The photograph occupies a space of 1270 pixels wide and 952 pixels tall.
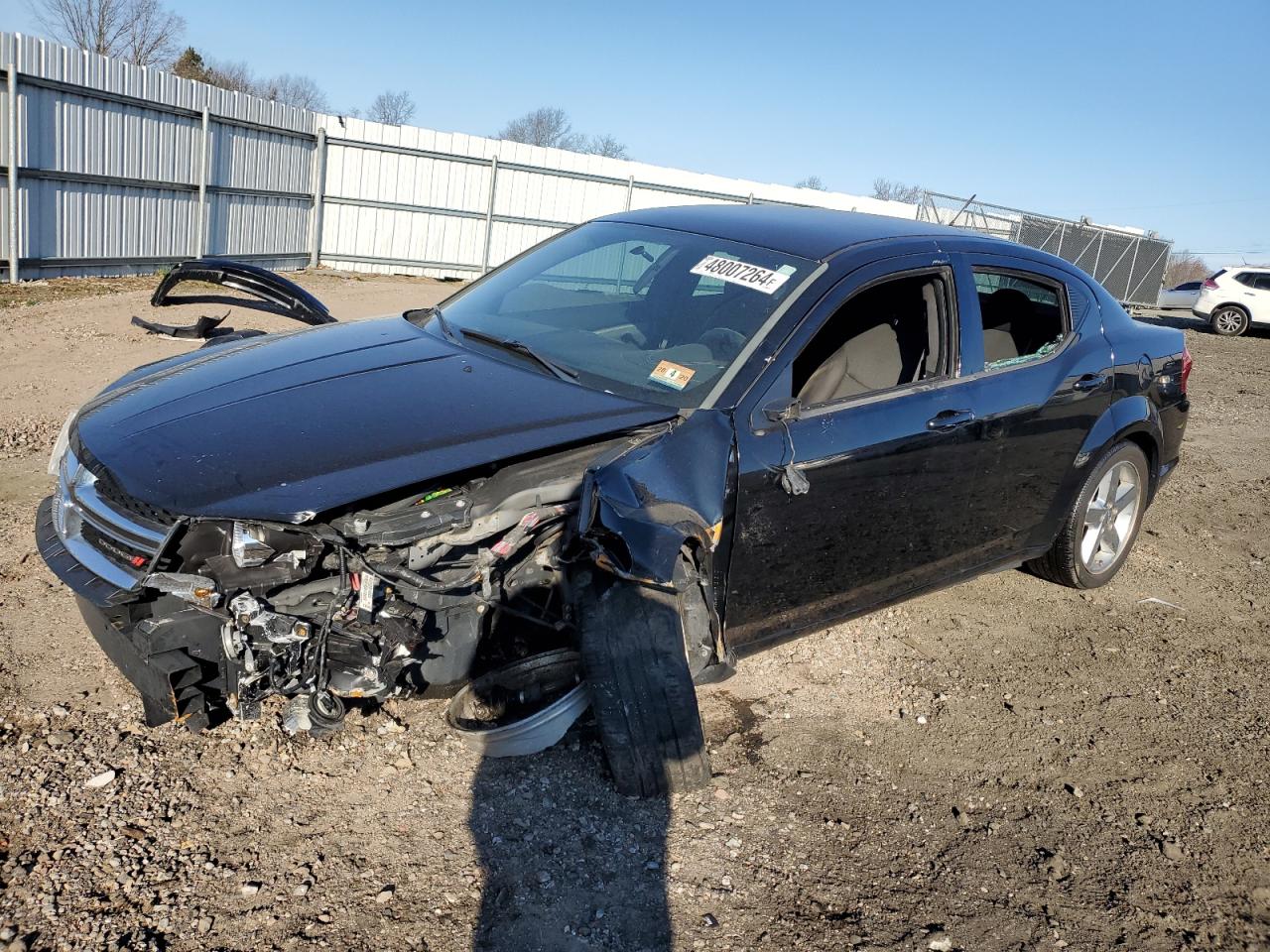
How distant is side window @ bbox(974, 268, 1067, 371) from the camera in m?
4.49

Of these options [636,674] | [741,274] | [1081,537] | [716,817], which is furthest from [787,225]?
[716,817]

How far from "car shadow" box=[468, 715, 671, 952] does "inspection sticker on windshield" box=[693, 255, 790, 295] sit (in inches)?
67.6

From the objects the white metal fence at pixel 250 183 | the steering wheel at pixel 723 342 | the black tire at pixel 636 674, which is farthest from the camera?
the white metal fence at pixel 250 183

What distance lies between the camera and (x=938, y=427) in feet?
13.0

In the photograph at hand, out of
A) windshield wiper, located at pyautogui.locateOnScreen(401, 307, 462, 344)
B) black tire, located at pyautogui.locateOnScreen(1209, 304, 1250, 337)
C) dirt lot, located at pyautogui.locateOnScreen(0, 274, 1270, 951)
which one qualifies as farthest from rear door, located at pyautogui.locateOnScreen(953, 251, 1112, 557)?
black tire, located at pyautogui.locateOnScreen(1209, 304, 1250, 337)

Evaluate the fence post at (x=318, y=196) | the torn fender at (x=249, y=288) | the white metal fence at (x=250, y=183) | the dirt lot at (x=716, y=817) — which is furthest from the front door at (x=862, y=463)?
the fence post at (x=318, y=196)

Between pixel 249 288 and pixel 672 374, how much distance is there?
251 centimetres

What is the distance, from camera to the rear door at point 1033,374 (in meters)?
4.26

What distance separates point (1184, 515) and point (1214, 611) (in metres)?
1.92

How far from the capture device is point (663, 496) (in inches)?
119

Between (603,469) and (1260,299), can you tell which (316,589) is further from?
(1260,299)

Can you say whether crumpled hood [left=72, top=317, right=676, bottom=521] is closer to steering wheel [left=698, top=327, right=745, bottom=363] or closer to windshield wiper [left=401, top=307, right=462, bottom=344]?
windshield wiper [left=401, top=307, right=462, bottom=344]

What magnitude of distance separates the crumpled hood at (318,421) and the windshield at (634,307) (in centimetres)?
18

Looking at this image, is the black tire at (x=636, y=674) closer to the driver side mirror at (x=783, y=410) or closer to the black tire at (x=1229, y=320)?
the driver side mirror at (x=783, y=410)
